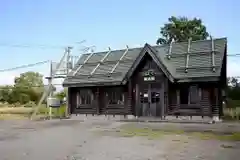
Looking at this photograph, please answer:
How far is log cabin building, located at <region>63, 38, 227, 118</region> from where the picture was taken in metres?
23.6

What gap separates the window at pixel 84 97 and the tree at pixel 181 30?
26.0m

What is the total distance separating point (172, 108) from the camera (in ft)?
80.9

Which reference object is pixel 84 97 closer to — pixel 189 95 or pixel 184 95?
pixel 184 95

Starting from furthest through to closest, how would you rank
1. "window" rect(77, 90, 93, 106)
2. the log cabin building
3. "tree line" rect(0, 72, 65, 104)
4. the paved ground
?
"tree line" rect(0, 72, 65, 104)
"window" rect(77, 90, 93, 106)
the log cabin building
the paved ground

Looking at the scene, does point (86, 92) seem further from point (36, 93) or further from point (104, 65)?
point (36, 93)

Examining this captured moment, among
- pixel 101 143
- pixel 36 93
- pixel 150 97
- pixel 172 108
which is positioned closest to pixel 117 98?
pixel 150 97

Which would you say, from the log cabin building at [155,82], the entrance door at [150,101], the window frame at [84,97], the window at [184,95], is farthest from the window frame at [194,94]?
the window frame at [84,97]

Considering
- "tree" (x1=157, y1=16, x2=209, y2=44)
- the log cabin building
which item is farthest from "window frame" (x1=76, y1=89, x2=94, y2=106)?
"tree" (x1=157, y1=16, x2=209, y2=44)

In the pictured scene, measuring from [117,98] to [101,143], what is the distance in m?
14.5

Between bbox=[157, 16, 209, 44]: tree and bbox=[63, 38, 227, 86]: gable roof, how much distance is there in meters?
23.7

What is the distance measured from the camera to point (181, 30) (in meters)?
53.7

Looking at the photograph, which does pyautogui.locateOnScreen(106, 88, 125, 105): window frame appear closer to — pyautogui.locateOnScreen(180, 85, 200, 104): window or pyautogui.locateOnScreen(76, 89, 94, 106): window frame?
pyautogui.locateOnScreen(76, 89, 94, 106): window frame

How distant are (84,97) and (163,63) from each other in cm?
845

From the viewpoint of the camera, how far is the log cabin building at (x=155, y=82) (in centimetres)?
2356
